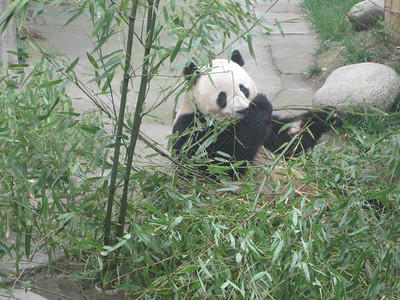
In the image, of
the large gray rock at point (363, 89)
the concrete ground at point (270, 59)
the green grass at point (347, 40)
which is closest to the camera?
the large gray rock at point (363, 89)

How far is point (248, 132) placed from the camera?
8.95ft

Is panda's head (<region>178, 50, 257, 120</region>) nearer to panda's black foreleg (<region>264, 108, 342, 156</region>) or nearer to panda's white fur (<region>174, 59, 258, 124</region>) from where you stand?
panda's white fur (<region>174, 59, 258, 124</region>)

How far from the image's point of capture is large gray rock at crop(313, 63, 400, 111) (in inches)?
154

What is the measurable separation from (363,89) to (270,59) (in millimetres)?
1909

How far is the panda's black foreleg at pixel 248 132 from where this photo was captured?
8.94ft

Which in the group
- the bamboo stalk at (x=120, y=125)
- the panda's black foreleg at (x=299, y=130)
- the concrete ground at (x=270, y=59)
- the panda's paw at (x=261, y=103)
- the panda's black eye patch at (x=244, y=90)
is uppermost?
the bamboo stalk at (x=120, y=125)

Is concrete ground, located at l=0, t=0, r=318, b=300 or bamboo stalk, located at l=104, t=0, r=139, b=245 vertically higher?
bamboo stalk, located at l=104, t=0, r=139, b=245

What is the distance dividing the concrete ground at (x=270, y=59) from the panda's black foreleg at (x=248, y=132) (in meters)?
1.04

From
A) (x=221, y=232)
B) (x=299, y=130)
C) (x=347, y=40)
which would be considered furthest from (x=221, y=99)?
(x=347, y=40)

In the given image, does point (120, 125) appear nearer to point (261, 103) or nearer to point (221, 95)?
point (221, 95)

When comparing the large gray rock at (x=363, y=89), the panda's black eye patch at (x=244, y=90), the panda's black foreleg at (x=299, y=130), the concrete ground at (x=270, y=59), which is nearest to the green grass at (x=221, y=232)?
the panda's black eye patch at (x=244, y=90)

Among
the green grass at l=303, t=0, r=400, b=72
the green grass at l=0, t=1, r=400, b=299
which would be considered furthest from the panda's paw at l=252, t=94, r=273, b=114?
the green grass at l=303, t=0, r=400, b=72

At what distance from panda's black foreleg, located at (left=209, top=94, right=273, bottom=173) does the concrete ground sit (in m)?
1.04

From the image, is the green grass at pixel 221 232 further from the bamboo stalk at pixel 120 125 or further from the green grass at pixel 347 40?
the green grass at pixel 347 40
